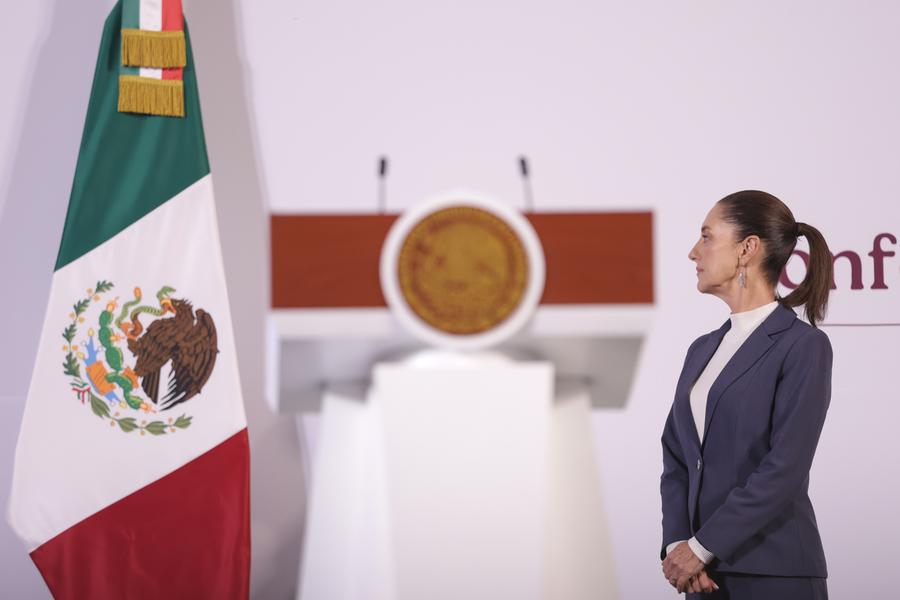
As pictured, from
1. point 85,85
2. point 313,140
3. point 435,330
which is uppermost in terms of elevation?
point 85,85

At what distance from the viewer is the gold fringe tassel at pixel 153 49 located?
230 centimetres

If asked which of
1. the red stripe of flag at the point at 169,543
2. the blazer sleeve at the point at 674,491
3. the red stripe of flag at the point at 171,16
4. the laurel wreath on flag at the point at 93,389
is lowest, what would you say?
the red stripe of flag at the point at 169,543

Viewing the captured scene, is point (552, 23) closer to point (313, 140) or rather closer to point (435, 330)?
point (313, 140)

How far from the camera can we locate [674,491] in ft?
5.61

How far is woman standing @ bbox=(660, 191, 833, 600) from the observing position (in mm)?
1520

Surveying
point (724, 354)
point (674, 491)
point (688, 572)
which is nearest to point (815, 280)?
point (724, 354)

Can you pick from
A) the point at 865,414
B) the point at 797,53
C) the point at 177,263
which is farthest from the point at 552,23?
the point at 865,414

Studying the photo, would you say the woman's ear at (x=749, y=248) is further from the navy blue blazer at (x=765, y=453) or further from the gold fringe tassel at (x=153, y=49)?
the gold fringe tassel at (x=153, y=49)

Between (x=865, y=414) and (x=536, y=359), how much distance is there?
1681mm

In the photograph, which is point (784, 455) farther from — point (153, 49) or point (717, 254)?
point (153, 49)

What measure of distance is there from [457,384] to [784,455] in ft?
1.89

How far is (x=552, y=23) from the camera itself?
271 centimetres

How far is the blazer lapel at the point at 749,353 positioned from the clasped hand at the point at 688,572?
0.67 feet

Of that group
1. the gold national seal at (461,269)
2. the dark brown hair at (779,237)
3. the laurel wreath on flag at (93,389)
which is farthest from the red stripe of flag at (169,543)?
the dark brown hair at (779,237)
